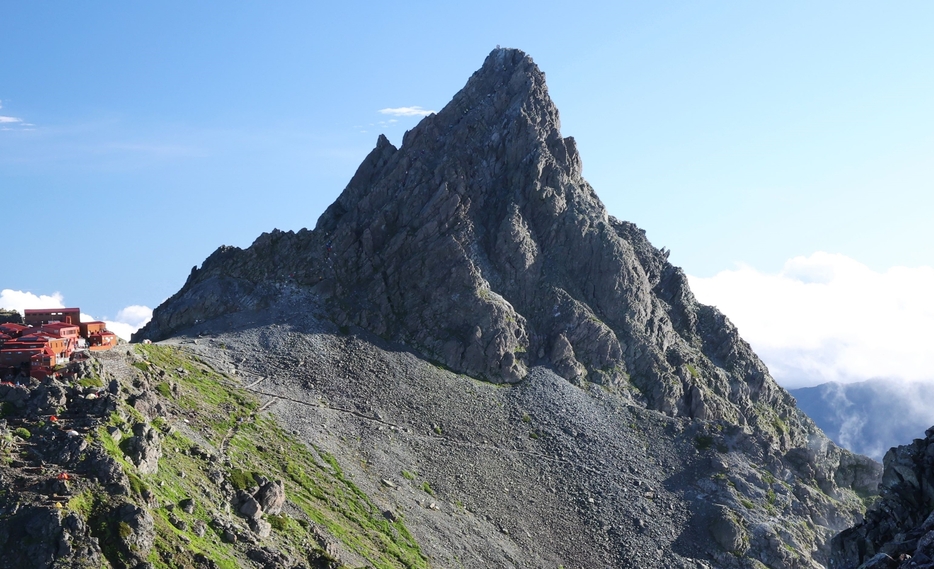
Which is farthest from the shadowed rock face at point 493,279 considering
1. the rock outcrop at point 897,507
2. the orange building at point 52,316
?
the rock outcrop at point 897,507

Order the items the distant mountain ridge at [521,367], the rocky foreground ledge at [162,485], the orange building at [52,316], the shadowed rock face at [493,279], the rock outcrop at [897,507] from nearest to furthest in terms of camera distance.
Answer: the rock outcrop at [897,507], the rocky foreground ledge at [162,485], the orange building at [52,316], the distant mountain ridge at [521,367], the shadowed rock face at [493,279]

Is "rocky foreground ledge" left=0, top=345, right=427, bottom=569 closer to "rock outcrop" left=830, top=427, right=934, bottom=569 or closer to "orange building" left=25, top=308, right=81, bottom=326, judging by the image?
"orange building" left=25, top=308, right=81, bottom=326

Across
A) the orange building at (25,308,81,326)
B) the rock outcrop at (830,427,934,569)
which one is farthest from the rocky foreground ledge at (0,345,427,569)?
the rock outcrop at (830,427,934,569)

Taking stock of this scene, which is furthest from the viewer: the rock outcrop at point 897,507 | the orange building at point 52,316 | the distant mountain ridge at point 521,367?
the distant mountain ridge at point 521,367

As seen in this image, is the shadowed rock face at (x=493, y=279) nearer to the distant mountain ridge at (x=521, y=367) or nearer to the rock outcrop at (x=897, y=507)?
the distant mountain ridge at (x=521, y=367)

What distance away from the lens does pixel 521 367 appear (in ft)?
555

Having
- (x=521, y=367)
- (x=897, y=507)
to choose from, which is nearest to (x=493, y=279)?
(x=521, y=367)

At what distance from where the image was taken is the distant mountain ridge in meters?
142

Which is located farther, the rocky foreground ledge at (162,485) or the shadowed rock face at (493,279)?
the shadowed rock face at (493,279)

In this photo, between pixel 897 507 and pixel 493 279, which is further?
pixel 493 279

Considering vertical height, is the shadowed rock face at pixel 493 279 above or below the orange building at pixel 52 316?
above

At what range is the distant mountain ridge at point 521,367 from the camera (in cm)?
14250

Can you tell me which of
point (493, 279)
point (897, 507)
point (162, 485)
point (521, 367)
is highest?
point (493, 279)

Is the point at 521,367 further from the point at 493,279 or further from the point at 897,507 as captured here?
the point at 897,507
